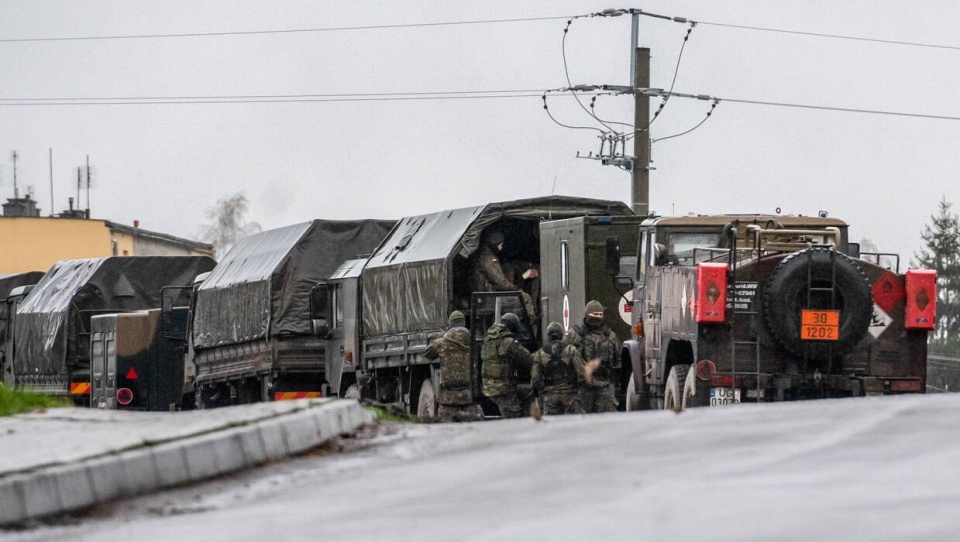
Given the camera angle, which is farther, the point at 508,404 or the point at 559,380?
the point at 508,404

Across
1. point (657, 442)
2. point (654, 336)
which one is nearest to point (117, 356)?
point (654, 336)

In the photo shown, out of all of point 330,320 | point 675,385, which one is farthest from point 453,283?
point 675,385

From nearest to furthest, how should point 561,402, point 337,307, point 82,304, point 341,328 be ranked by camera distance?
point 561,402 < point 341,328 < point 337,307 < point 82,304

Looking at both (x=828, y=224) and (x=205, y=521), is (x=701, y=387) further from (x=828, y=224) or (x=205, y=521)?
(x=205, y=521)

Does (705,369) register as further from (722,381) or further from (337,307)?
(337,307)

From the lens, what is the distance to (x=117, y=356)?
30469 mm

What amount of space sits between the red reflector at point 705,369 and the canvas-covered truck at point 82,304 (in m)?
17.7

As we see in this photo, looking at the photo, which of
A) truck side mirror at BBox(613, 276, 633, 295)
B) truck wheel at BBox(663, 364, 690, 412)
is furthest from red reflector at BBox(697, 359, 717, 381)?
truck side mirror at BBox(613, 276, 633, 295)

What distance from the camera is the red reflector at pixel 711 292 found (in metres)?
18.0

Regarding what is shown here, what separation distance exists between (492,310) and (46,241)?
197 ft

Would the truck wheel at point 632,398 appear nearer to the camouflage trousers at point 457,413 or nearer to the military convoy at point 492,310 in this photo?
the military convoy at point 492,310

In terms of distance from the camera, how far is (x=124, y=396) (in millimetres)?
30547

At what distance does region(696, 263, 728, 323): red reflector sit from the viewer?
59.0 feet

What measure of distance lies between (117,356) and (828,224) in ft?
46.0
